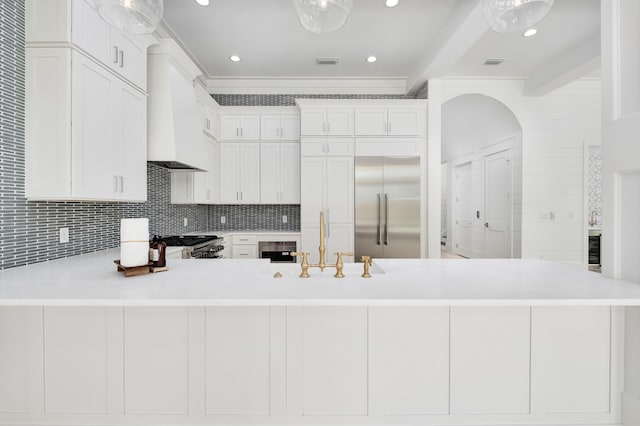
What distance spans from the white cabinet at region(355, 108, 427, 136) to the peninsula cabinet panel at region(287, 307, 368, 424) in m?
3.30

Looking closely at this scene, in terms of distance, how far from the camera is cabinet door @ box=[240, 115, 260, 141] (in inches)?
187

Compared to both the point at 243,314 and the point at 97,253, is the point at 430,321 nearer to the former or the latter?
the point at 243,314

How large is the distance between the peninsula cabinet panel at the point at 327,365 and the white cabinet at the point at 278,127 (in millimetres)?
3493

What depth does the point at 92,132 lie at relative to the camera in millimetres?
2078

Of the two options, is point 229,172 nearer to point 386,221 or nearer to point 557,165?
point 386,221

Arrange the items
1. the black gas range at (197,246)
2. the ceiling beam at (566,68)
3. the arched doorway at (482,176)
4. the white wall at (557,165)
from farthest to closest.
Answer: the arched doorway at (482,176) < the white wall at (557,165) < the ceiling beam at (566,68) < the black gas range at (197,246)

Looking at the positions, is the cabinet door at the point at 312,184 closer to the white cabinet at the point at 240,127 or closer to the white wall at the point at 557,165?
the white cabinet at the point at 240,127

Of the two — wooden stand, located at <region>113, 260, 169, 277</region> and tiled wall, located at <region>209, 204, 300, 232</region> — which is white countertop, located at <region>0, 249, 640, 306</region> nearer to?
wooden stand, located at <region>113, 260, 169, 277</region>

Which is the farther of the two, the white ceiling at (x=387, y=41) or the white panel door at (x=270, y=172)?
the white panel door at (x=270, y=172)

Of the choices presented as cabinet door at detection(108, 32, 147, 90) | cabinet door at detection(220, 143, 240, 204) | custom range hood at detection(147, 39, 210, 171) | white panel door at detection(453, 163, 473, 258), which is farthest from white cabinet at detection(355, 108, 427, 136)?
white panel door at detection(453, 163, 473, 258)

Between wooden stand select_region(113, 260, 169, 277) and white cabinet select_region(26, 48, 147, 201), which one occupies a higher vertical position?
white cabinet select_region(26, 48, 147, 201)

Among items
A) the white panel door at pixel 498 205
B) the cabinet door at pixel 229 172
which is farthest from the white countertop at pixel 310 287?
the white panel door at pixel 498 205

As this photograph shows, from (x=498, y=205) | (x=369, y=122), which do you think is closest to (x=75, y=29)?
(x=369, y=122)

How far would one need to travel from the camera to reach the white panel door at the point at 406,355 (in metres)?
1.73
